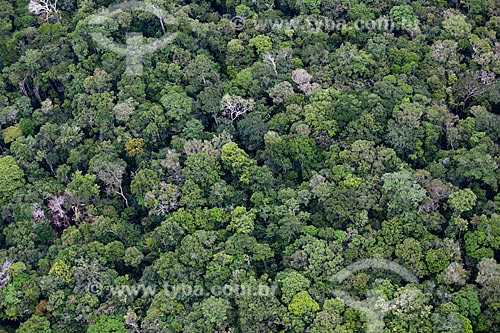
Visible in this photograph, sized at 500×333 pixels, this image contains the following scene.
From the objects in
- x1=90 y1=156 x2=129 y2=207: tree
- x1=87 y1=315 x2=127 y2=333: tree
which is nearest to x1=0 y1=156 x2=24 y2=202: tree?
x1=90 y1=156 x2=129 y2=207: tree

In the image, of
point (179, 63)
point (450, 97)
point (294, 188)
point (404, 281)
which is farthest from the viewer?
point (179, 63)

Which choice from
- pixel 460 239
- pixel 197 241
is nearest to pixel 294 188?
pixel 197 241

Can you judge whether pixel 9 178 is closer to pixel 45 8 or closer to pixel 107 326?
pixel 107 326

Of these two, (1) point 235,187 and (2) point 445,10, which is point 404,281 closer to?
(1) point 235,187

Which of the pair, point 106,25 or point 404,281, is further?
point 106,25

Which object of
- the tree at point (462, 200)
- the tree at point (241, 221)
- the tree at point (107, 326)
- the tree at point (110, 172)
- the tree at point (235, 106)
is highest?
the tree at point (462, 200)

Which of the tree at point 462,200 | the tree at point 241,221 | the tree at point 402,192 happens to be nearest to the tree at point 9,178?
the tree at point 241,221

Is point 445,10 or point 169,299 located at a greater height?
point 445,10

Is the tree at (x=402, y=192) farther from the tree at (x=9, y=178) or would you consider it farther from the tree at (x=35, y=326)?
the tree at (x=9, y=178)
